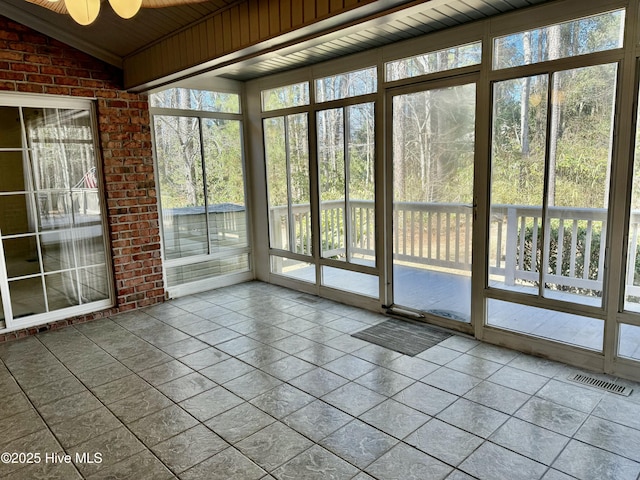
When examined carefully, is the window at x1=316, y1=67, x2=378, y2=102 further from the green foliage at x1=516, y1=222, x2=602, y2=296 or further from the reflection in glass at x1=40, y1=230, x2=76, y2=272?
the reflection in glass at x1=40, y1=230, x2=76, y2=272

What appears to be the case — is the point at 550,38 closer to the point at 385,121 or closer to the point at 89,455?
the point at 385,121

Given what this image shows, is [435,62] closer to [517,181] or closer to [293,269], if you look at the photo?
[517,181]

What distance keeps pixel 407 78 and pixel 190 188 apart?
2823 millimetres

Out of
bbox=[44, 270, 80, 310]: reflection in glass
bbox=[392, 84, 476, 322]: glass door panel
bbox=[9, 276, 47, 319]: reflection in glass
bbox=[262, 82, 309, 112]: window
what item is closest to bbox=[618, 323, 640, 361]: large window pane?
bbox=[392, 84, 476, 322]: glass door panel

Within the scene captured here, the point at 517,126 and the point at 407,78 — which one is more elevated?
the point at 407,78

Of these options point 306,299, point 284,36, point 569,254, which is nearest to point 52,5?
point 284,36

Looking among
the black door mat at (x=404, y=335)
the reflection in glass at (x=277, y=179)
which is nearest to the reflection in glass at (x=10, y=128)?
the reflection in glass at (x=277, y=179)

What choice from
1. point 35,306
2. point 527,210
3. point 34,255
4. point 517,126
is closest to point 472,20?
point 517,126

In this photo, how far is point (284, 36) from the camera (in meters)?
2.84

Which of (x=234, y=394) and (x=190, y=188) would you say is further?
(x=190, y=188)

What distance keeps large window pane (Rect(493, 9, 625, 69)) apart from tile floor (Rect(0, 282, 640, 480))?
2.25 metres

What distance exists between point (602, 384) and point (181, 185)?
4.50 metres

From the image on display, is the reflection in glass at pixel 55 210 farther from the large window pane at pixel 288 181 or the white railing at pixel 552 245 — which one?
the white railing at pixel 552 245

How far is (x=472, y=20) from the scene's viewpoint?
3.37 m
